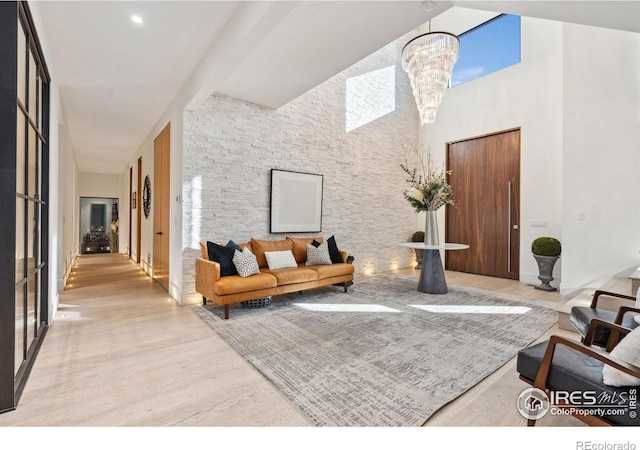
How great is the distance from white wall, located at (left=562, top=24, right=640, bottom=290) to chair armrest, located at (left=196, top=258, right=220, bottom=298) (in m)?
4.88

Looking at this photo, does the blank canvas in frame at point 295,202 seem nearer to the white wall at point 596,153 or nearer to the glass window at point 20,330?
the glass window at point 20,330

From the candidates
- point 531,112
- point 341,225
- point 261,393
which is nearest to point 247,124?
point 341,225

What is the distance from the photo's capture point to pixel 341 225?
19.0 feet

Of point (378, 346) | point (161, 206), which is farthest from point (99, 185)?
point (378, 346)

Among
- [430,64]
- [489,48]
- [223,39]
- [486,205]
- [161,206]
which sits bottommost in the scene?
[161,206]

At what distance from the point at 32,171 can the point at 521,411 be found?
386 cm

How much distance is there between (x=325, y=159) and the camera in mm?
5504

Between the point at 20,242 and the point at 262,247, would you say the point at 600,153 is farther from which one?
the point at 20,242

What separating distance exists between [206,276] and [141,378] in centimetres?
159

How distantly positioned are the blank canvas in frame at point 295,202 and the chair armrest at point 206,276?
1318mm

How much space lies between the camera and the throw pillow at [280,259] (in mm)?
4098

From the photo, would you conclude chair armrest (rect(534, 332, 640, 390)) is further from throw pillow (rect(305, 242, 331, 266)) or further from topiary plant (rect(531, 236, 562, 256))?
topiary plant (rect(531, 236, 562, 256))

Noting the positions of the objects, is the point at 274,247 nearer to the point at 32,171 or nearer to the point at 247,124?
the point at 247,124

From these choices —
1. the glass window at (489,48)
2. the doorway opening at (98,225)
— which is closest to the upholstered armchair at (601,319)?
the glass window at (489,48)
